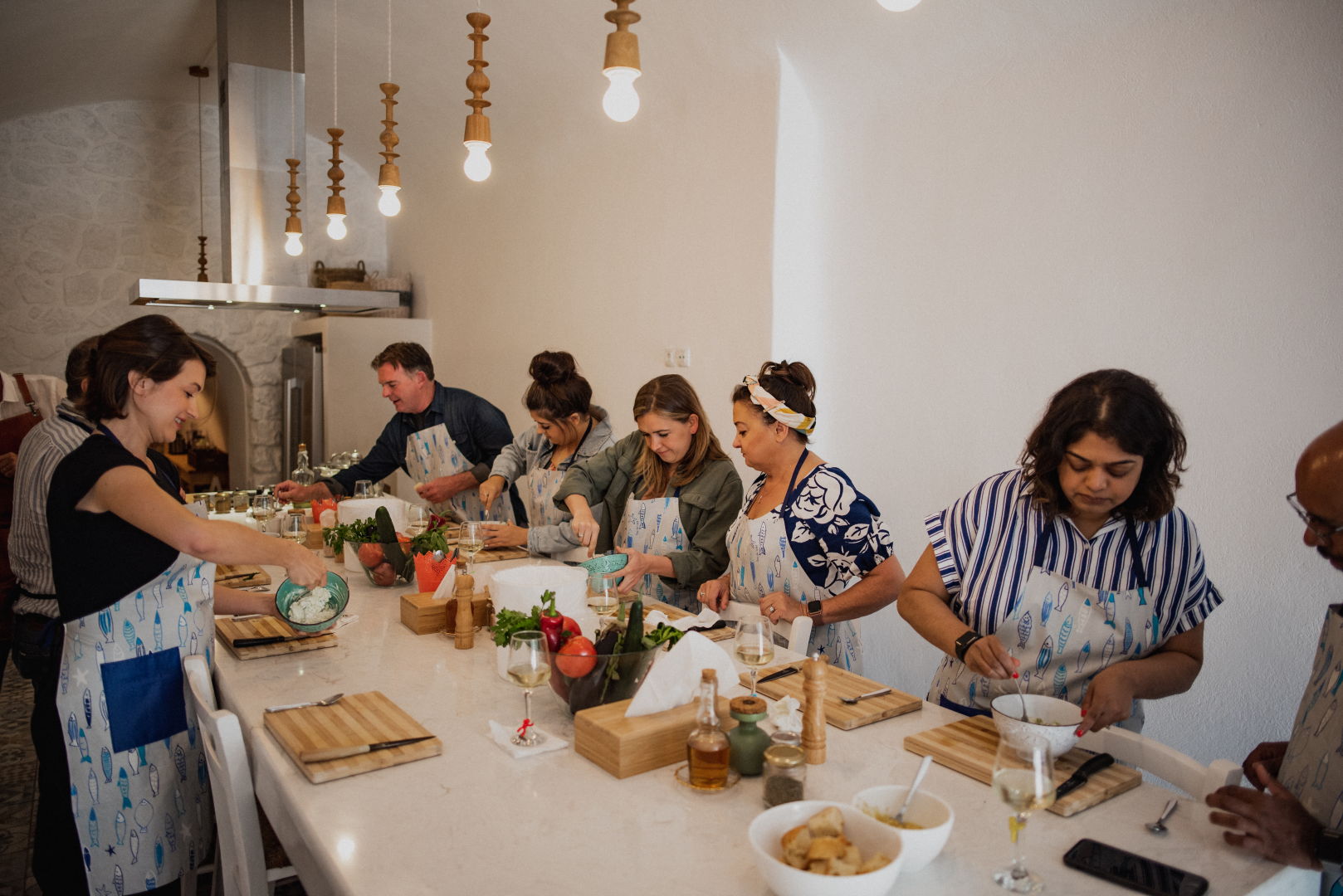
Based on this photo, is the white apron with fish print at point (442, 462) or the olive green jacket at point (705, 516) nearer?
A: the olive green jacket at point (705, 516)

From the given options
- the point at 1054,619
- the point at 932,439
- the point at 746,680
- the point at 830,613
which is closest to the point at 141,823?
the point at 746,680

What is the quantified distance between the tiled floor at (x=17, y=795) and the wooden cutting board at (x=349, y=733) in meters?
1.14

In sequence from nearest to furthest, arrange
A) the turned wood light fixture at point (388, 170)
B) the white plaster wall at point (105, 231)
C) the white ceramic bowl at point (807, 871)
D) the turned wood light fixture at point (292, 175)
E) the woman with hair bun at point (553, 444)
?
1. the white ceramic bowl at point (807, 871)
2. the woman with hair bun at point (553, 444)
3. the turned wood light fixture at point (388, 170)
4. the turned wood light fixture at point (292, 175)
5. the white plaster wall at point (105, 231)

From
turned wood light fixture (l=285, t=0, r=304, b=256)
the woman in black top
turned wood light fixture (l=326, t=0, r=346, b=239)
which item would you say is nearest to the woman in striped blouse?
the woman in black top

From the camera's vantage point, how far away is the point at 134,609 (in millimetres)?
2135

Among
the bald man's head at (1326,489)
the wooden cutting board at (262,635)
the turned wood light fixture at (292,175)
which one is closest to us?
the bald man's head at (1326,489)

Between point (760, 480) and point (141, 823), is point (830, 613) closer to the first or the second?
point (760, 480)

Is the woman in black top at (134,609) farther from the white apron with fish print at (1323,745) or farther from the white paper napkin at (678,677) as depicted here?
the white apron with fish print at (1323,745)

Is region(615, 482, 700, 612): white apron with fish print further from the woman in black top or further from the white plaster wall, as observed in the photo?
the white plaster wall

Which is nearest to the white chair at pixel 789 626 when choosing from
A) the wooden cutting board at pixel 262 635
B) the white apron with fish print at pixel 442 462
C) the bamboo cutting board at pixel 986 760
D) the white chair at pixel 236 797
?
the bamboo cutting board at pixel 986 760

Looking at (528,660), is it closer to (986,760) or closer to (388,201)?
(986,760)

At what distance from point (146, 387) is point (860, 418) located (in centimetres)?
287

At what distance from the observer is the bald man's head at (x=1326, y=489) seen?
1415 millimetres

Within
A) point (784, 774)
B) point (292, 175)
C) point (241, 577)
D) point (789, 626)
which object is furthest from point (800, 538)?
point (292, 175)
